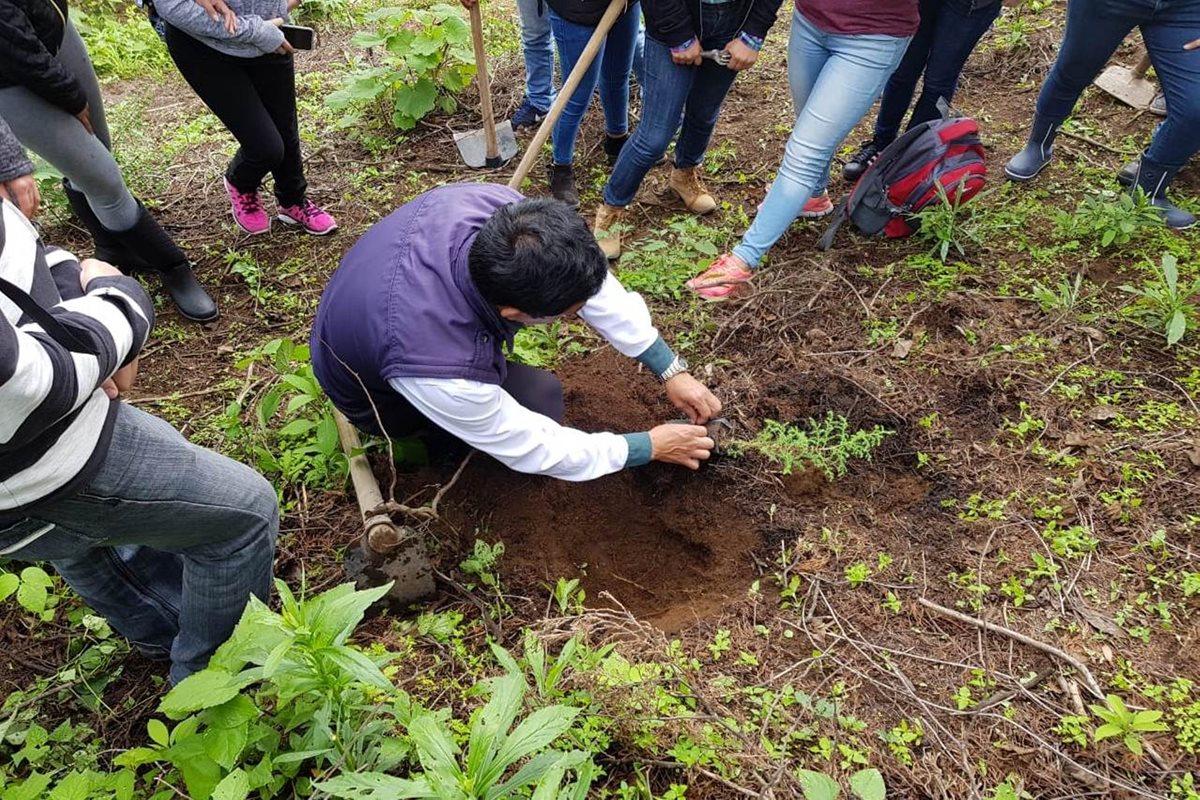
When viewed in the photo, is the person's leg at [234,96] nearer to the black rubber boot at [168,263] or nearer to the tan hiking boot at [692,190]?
the black rubber boot at [168,263]

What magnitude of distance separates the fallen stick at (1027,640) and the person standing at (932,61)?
252 centimetres

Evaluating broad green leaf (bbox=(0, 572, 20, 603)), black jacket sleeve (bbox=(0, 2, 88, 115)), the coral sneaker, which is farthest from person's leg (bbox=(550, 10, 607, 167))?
broad green leaf (bbox=(0, 572, 20, 603))

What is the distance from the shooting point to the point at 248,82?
3.08m

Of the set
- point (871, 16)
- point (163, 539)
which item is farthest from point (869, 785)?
point (871, 16)

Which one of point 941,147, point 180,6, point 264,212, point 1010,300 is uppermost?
point 180,6

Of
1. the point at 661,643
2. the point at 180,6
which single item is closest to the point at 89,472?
the point at 661,643

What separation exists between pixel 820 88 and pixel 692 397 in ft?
4.88

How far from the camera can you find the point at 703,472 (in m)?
2.53

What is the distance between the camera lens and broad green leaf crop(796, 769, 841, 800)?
1.56m

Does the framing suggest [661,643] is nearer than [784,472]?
Yes

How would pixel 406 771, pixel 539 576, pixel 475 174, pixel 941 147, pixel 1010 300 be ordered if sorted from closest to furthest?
pixel 406 771 < pixel 539 576 < pixel 1010 300 < pixel 941 147 < pixel 475 174

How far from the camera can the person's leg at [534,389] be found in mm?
2406

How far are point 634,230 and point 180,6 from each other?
217cm

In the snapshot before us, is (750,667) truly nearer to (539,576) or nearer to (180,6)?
(539,576)
